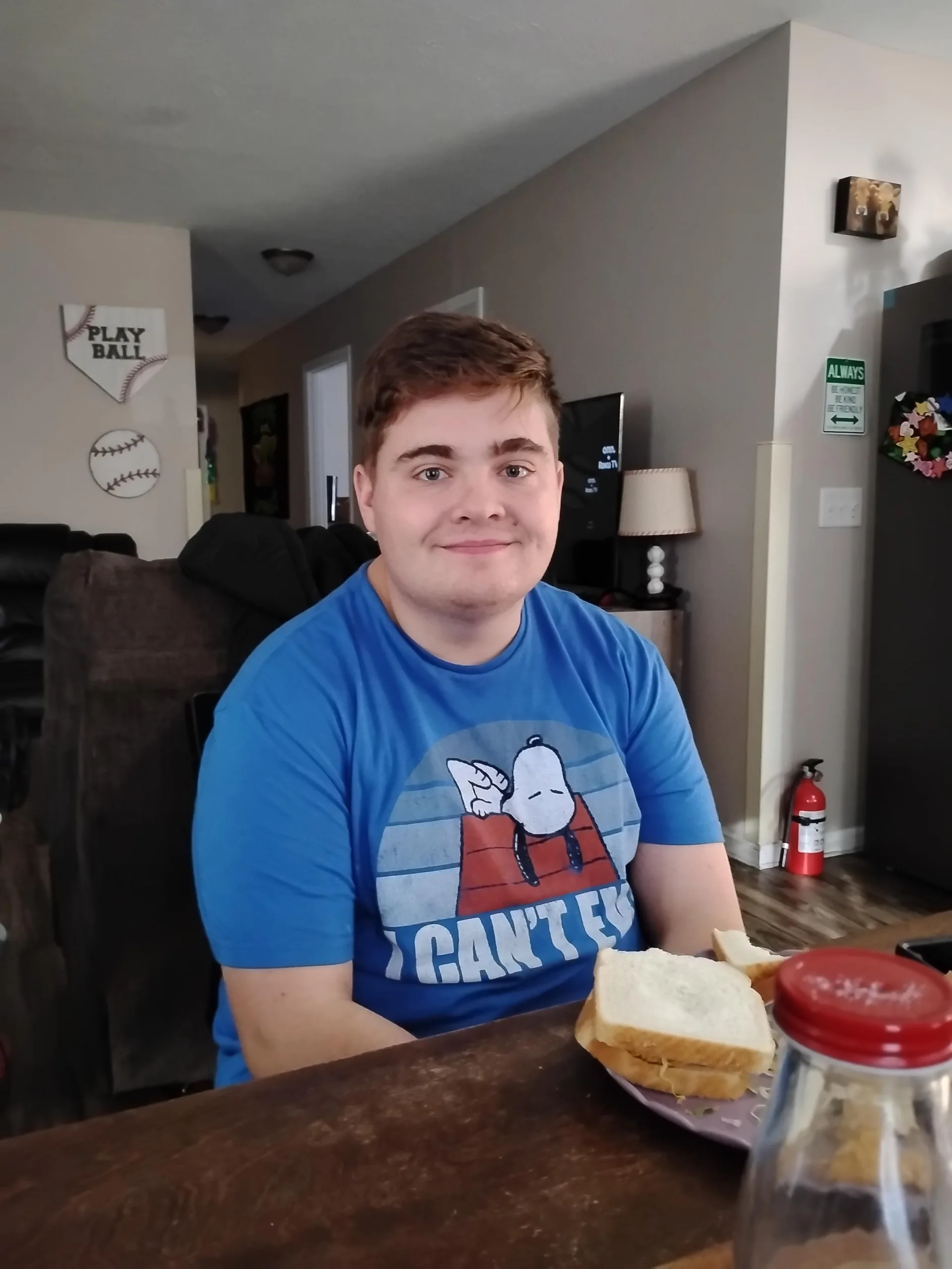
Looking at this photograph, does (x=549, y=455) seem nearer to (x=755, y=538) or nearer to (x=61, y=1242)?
(x=61, y=1242)

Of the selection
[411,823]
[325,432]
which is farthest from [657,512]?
[325,432]

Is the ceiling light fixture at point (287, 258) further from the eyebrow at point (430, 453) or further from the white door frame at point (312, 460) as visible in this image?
the eyebrow at point (430, 453)

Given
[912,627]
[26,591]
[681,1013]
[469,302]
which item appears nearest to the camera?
[681,1013]

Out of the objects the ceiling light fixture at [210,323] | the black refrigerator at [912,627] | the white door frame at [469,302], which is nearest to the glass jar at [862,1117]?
the black refrigerator at [912,627]

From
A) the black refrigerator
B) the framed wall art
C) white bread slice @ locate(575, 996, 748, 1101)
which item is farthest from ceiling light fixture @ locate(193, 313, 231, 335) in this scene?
white bread slice @ locate(575, 996, 748, 1101)

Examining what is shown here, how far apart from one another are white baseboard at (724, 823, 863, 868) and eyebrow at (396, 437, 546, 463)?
2337 millimetres

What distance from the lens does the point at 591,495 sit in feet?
11.1

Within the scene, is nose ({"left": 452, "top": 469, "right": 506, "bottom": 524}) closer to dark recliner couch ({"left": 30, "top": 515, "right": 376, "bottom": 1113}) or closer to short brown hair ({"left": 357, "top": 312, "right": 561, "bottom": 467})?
short brown hair ({"left": 357, "top": 312, "right": 561, "bottom": 467})

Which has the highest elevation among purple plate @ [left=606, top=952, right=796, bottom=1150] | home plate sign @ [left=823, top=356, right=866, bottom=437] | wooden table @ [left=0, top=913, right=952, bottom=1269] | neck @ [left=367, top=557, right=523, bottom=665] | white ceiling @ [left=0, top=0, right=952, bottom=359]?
white ceiling @ [left=0, top=0, right=952, bottom=359]

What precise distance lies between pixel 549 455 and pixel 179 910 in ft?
2.78

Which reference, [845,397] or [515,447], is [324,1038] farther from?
[845,397]

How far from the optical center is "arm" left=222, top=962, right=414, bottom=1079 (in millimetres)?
781

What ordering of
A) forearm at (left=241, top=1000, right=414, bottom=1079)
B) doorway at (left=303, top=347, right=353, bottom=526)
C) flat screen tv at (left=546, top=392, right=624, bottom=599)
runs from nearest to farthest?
forearm at (left=241, top=1000, right=414, bottom=1079) < flat screen tv at (left=546, top=392, right=624, bottom=599) < doorway at (left=303, top=347, right=353, bottom=526)

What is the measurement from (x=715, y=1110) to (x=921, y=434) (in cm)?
257
